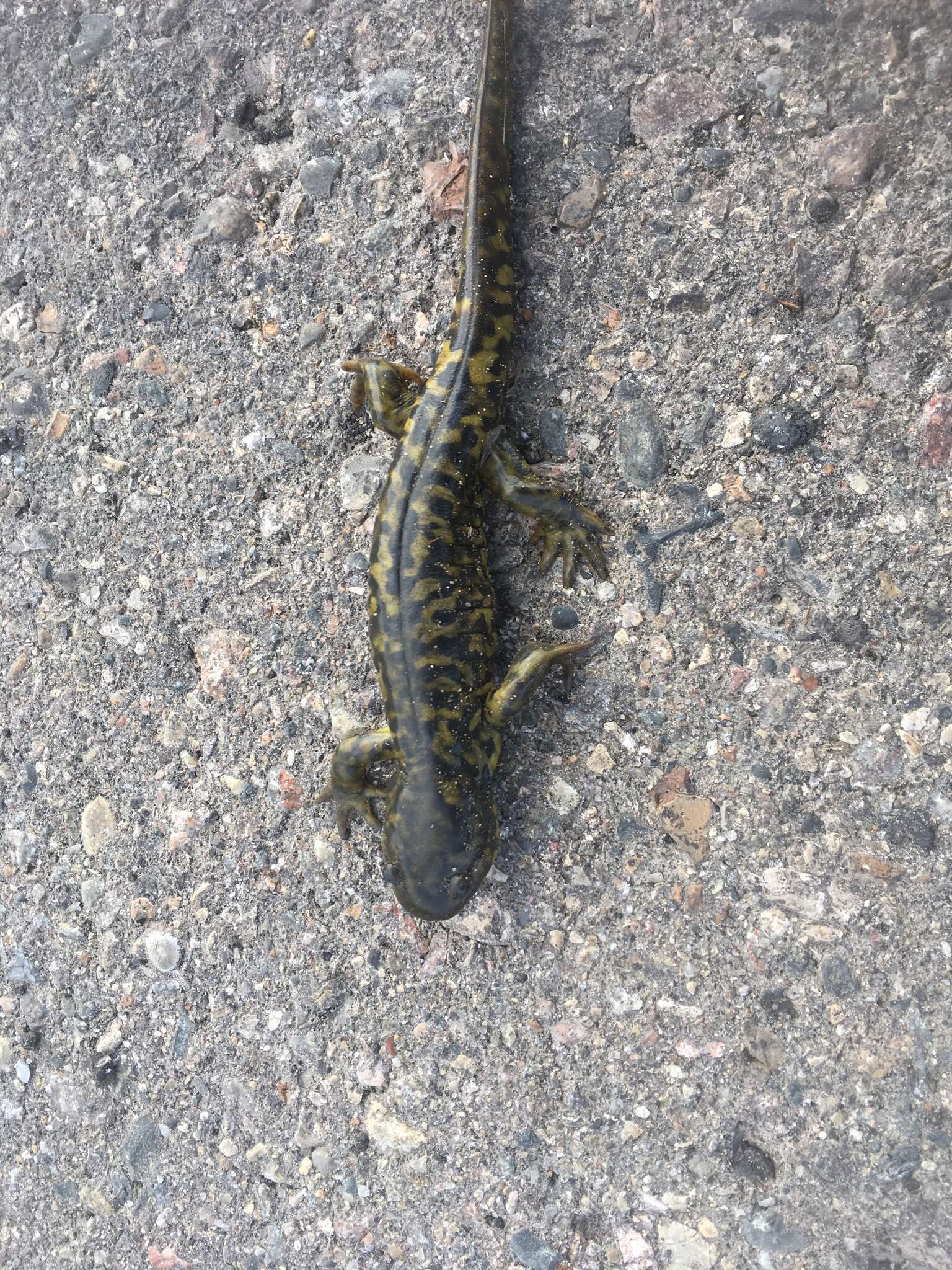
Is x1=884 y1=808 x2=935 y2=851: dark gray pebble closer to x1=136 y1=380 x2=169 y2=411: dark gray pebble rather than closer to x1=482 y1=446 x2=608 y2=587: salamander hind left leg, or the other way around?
x1=482 y1=446 x2=608 y2=587: salamander hind left leg

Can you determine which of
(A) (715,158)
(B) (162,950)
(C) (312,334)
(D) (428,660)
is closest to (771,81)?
(A) (715,158)

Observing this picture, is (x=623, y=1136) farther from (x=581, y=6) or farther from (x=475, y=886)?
(x=581, y=6)

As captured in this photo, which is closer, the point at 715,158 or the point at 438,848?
the point at 438,848

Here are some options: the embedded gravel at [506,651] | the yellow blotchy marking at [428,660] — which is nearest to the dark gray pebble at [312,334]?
the embedded gravel at [506,651]

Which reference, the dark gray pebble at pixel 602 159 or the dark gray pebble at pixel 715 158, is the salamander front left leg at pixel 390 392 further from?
the dark gray pebble at pixel 715 158

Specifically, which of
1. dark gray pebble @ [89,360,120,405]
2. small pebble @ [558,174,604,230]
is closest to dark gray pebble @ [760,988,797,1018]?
small pebble @ [558,174,604,230]

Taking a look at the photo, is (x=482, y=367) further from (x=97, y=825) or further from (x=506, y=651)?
(x=97, y=825)
